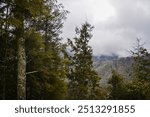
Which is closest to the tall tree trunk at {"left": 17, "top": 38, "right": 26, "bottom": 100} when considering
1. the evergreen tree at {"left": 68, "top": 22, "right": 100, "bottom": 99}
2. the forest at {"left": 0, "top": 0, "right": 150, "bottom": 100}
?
the forest at {"left": 0, "top": 0, "right": 150, "bottom": 100}

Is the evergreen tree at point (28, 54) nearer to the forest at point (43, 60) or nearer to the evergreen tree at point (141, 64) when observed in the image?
the forest at point (43, 60)

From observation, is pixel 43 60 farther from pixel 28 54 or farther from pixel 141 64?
pixel 141 64

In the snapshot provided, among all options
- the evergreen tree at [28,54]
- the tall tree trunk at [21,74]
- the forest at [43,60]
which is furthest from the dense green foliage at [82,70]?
the tall tree trunk at [21,74]

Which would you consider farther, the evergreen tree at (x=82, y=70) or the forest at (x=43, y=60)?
the evergreen tree at (x=82, y=70)

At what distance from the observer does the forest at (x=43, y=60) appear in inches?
705

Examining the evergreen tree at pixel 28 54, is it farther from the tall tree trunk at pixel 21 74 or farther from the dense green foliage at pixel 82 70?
the dense green foliage at pixel 82 70

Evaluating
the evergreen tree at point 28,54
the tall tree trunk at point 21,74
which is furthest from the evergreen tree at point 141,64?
the tall tree trunk at point 21,74

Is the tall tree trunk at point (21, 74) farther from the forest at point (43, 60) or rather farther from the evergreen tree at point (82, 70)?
the evergreen tree at point (82, 70)

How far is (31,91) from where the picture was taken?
2550 centimetres

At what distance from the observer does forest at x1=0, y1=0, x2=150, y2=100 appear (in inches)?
705

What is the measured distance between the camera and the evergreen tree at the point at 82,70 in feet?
150

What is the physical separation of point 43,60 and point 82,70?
2365 centimetres

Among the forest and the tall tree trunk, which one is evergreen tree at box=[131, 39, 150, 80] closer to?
the forest

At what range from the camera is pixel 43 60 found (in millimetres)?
23469
